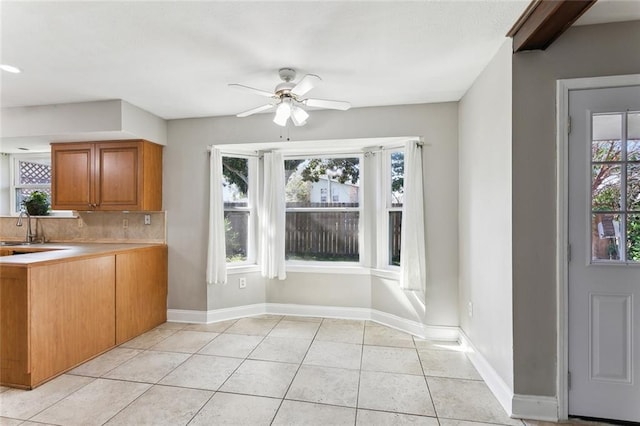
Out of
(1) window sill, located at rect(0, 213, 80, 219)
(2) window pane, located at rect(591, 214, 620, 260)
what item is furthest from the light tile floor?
(1) window sill, located at rect(0, 213, 80, 219)

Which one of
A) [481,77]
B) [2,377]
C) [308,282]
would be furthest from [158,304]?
[481,77]

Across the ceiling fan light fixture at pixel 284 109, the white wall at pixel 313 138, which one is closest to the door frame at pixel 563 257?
the white wall at pixel 313 138

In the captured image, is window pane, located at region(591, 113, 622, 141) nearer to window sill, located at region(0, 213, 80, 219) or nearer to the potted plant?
window sill, located at region(0, 213, 80, 219)

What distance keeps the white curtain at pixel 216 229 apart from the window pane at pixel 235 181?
22 centimetres

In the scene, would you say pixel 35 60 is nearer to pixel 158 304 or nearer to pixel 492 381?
pixel 158 304

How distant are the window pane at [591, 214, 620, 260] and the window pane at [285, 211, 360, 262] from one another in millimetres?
2289

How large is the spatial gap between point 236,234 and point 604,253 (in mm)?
3514

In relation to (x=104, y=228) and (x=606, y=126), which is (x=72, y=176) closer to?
(x=104, y=228)

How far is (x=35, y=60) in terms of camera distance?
89.4 inches

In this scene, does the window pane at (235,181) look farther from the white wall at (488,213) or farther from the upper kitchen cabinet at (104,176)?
the white wall at (488,213)

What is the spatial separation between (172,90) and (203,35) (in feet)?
3.58

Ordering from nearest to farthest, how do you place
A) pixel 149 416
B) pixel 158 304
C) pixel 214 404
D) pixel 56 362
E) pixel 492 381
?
pixel 149 416
pixel 214 404
pixel 492 381
pixel 56 362
pixel 158 304

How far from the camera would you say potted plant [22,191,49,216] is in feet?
12.9

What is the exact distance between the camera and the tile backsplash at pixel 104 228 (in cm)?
373
